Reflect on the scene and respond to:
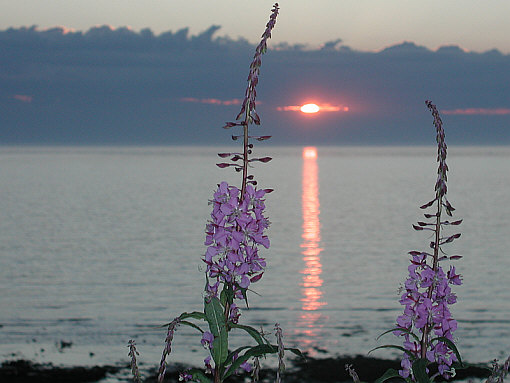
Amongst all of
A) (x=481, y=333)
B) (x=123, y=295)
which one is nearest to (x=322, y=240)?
(x=123, y=295)

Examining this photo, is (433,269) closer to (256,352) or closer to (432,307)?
(432,307)

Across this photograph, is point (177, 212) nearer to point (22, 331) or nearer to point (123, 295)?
point (123, 295)

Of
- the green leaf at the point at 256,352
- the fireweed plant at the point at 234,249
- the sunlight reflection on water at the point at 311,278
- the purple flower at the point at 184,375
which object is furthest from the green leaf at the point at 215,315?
the sunlight reflection on water at the point at 311,278

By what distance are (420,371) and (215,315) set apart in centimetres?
142

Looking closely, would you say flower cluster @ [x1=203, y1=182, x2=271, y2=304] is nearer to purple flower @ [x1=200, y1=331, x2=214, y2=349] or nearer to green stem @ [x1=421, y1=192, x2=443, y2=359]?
purple flower @ [x1=200, y1=331, x2=214, y2=349]

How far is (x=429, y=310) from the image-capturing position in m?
5.11

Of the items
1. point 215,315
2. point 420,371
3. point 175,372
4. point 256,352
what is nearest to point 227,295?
point 215,315

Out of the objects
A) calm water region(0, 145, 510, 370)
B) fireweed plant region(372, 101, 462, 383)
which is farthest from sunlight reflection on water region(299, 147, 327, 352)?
fireweed plant region(372, 101, 462, 383)

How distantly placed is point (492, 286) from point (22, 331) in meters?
22.5

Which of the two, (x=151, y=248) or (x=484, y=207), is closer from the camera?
(x=151, y=248)

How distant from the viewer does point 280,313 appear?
30.7m

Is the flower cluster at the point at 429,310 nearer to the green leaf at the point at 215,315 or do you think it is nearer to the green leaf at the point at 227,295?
the green leaf at the point at 227,295

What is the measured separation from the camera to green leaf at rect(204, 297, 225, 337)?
4.34 metres

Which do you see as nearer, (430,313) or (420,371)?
(420,371)
